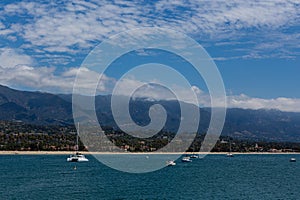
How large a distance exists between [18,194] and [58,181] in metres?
21.9

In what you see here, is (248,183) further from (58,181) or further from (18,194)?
(18,194)

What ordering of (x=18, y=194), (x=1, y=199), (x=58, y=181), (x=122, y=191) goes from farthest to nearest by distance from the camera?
(x=58, y=181), (x=122, y=191), (x=18, y=194), (x=1, y=199)

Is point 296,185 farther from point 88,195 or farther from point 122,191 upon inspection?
point 88,195

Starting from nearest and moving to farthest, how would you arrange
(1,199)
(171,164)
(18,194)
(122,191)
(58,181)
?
(1,199), (18,194), (122,191), (58,181), (171,164)

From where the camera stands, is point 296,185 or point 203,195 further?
point 296,185

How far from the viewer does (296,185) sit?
332 ft

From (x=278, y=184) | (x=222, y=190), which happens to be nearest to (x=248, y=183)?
(x=278, y=184)

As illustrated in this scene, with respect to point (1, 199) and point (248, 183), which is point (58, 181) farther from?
point (248, 183)

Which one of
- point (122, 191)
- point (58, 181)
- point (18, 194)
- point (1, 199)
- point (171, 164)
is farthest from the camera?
point (171, 164)

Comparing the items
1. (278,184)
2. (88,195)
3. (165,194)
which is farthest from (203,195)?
(278,184)

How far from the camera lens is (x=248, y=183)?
101125 mm

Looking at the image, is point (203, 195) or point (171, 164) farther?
point (171, 164)

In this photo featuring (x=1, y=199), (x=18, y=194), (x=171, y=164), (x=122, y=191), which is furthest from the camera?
(x=171, y=164)

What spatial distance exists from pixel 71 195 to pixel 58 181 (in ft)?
73.5
